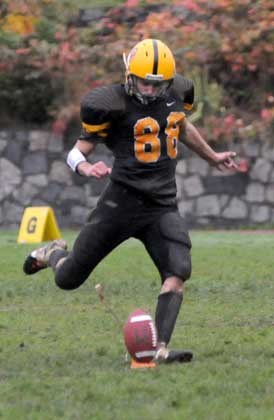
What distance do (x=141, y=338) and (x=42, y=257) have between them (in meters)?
1.45

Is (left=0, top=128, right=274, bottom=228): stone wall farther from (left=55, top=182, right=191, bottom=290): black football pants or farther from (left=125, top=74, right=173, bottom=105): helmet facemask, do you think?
(left=125, top=74, right=173, bottom=105): helmet facemask

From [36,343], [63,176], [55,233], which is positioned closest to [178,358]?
[36,343]

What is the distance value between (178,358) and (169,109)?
144 cm

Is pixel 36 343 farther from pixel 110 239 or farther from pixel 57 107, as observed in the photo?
pixel 57 107

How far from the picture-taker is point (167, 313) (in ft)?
25.7

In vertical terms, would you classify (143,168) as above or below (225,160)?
above

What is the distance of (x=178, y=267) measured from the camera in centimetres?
786

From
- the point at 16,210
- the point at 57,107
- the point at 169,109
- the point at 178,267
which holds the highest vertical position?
the point at 169,109

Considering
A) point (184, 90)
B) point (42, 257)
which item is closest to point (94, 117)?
point (184, 90)

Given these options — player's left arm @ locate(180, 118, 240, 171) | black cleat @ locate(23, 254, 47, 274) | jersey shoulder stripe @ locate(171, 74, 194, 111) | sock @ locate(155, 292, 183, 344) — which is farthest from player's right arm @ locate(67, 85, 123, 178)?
black cleat @ locate(23, 254, 47, 274)

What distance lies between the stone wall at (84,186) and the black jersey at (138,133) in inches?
529

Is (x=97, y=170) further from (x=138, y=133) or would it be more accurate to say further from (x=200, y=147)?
(x=200, y=147)

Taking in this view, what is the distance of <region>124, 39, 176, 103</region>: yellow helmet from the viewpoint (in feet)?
25.1

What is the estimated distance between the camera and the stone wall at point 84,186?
21.4 m
